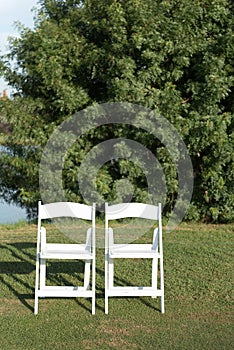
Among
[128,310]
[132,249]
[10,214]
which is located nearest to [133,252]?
[132,249]

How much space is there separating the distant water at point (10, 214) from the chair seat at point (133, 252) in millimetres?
6284

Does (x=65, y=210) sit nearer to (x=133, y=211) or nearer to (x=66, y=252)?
(x=66, y=252)

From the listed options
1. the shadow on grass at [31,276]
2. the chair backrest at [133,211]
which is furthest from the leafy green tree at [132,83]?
the chair backrest at [133,211]

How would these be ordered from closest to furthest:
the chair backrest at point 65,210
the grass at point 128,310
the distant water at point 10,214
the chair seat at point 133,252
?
the grass at point 128,310
the chair seat at point 133,252
the chair backrest at point 65,210
the distant water at point 10,214

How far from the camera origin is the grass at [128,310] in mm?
5539

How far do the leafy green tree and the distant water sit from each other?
0.92m

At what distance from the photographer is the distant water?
42.3 feet

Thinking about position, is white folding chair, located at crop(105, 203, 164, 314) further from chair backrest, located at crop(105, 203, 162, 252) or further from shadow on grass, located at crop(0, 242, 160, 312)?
shadow on grass, located at crop(0, 242, 160, 312)

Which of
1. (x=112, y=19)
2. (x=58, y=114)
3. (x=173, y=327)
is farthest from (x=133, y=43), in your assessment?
(x=173, y=327)

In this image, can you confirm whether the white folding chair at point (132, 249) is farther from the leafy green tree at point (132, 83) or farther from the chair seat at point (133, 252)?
the leafy green tree at point (132, 83)

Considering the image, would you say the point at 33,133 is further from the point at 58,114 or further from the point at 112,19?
the point at 112,19

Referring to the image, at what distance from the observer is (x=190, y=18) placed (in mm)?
11227

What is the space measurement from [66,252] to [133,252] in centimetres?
72

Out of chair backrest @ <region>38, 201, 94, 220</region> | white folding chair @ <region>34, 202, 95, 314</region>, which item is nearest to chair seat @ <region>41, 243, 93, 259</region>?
white folding chair @ <region>34, 202, 95, 314</region>
